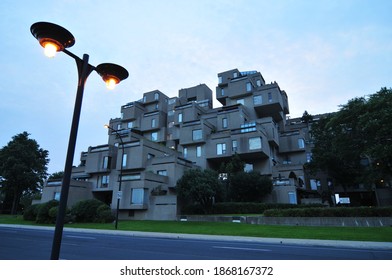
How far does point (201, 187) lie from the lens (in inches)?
1147

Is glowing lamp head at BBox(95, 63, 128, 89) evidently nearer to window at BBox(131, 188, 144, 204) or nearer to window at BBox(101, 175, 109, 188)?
window at BBox(131, 188, 144, 204)

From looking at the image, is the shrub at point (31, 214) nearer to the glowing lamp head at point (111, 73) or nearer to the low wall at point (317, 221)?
the low wall at point (317, 221)

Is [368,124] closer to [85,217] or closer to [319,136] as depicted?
[319,136]

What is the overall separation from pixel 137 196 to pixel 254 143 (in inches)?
751

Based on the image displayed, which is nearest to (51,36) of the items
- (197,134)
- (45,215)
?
(45,215)

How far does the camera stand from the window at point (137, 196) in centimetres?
3281

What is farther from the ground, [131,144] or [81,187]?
[131,144]

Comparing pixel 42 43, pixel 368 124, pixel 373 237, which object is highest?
pixel 368 124

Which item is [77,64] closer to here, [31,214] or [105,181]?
[31,214]

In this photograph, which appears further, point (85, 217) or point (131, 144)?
point (131, 144)

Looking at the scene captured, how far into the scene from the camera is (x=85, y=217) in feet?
102

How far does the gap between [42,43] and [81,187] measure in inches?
1553

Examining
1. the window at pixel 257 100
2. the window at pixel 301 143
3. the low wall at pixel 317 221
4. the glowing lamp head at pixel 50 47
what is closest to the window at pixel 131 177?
the low wall at pixel 317 221

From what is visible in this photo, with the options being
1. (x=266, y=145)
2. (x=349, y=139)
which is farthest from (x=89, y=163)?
(x=349, y=139)
